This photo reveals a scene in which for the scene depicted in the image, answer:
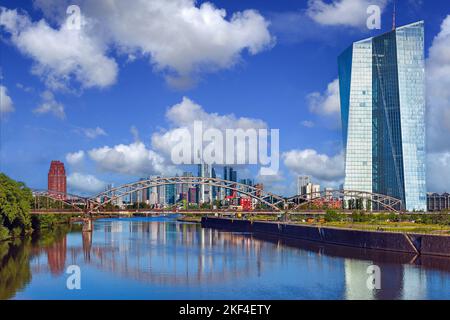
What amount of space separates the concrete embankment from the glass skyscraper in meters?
43.3

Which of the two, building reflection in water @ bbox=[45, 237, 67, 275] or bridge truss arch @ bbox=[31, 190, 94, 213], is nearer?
building reflection in water @ bbox=[45, 237, 67, 275]

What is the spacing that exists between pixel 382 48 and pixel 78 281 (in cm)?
9898

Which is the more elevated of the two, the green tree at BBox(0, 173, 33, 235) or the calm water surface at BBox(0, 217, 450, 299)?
the green tree at BBox(0, 173, 33, 235)

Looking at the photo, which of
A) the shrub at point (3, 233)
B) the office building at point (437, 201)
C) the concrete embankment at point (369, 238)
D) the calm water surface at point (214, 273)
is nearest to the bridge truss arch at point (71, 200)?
the shrub at point (3, 233)

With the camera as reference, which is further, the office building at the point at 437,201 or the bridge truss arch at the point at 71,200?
the office building at the point at 437,201

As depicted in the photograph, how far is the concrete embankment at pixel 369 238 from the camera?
149 feet

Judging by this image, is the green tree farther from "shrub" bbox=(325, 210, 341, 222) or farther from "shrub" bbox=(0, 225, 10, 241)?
"shrub" bbox=(325, 210, 341, 222)

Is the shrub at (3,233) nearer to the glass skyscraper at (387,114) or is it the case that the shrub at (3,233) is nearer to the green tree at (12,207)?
the green tree at (12,207)

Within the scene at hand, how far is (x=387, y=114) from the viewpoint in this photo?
118062 millimetres

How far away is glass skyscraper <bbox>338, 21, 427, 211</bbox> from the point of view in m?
116

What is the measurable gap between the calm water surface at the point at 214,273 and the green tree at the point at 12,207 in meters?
4.98

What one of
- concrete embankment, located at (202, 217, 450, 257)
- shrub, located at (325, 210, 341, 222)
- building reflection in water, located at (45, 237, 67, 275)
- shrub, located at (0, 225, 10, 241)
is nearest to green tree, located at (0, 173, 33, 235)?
shrub, located at (0, 225, 10, 241)

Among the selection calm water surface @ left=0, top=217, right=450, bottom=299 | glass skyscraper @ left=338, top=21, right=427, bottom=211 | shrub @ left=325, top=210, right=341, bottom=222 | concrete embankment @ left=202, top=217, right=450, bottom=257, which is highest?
glass skyscraper @ left=338, top=21, right=427, bottom=211
